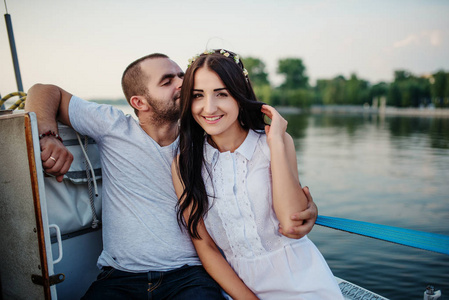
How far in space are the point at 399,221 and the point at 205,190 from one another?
25.0 feet

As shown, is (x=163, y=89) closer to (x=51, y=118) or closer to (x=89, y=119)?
(x=89, y=119)

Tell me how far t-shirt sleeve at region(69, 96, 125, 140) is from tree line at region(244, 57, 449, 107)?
7171cm

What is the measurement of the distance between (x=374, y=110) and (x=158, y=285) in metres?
78.6

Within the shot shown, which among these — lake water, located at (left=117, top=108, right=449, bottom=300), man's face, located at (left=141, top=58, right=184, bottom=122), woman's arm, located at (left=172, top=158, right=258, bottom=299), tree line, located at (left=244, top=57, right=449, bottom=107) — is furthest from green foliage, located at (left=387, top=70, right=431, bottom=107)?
woman's arm, located at (left=172, top=158, right=258, bottom=299)

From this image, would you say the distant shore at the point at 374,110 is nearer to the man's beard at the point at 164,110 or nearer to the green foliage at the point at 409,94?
the green foliage at the point at 409,94

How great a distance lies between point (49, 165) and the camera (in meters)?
1.87

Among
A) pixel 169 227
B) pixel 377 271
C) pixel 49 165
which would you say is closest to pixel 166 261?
pixel 169 227

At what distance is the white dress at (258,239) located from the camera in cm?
181

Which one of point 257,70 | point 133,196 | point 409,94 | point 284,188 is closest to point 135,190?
point 133,196

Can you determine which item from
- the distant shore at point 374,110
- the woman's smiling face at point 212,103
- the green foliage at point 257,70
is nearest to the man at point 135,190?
the woman's smiling face at point 212,103

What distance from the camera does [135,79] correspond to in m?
2.54

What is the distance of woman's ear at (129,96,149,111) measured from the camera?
2494 mm

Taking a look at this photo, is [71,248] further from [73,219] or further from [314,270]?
[314,270]

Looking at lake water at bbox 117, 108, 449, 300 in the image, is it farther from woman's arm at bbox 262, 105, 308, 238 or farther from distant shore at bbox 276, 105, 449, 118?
distant shore at bbox 276, 105, 449, 118
